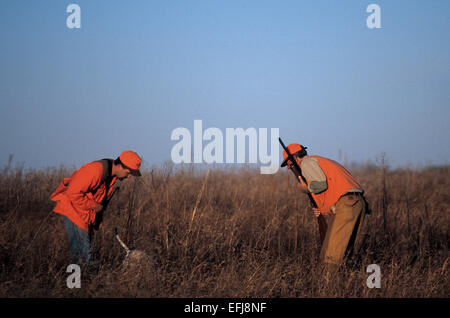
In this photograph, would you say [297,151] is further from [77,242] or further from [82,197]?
[77,242]

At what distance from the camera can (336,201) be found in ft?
18.4

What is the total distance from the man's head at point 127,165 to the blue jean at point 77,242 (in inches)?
34.1

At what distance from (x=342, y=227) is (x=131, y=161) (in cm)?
291

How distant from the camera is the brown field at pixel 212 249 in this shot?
16.1ft

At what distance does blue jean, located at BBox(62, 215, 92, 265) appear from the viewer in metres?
5.35

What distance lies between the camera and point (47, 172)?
1181cm

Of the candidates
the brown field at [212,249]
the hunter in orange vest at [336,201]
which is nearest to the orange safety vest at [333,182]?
the hunter in orange vest at [336,201]

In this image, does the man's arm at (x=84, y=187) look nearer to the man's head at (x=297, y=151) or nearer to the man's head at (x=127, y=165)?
the man's head at (x=127, y=165)

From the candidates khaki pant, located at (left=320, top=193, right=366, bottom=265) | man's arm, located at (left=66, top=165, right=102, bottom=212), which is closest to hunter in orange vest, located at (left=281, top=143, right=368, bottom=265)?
khaki pant, located at (left=320, top=193, right=366, bottom=265)

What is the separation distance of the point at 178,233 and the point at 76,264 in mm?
2053

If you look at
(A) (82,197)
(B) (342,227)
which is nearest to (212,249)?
(B) (342,227)

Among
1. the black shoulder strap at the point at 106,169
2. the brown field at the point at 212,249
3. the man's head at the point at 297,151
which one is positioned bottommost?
the brown field at the point at 212,249
